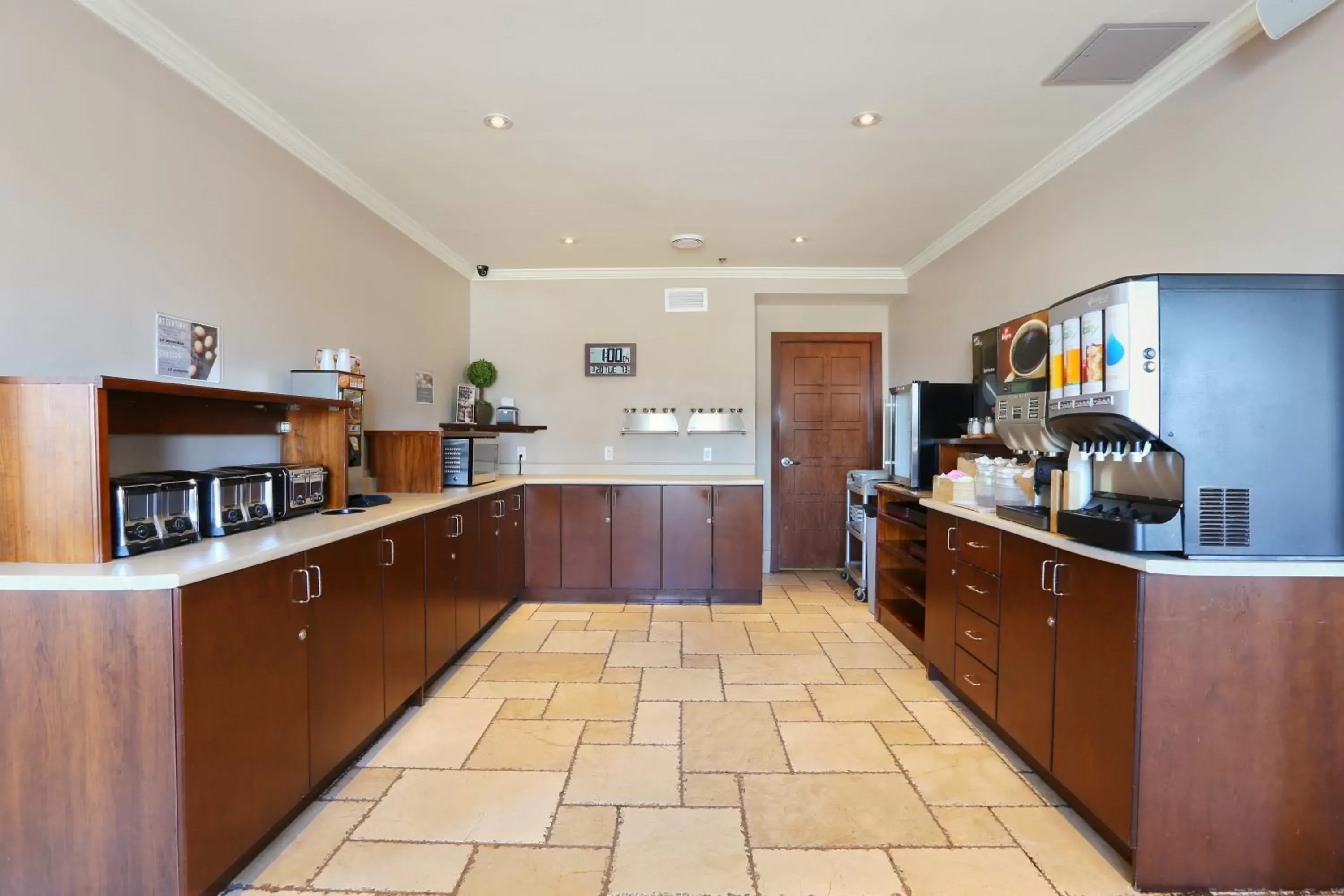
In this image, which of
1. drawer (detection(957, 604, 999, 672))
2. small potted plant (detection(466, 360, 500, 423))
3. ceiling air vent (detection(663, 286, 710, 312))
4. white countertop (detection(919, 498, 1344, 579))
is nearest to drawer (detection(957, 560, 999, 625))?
drawer (detection(957, 604, 999, 672))

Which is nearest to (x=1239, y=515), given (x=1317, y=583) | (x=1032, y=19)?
(x=1317, y=583)

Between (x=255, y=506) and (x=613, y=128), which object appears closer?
(x=255, y=506)

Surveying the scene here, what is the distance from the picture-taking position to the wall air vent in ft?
5.42

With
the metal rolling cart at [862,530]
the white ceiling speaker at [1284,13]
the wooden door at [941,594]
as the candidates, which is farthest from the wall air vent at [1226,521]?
the metal rolling cart at [862,530]

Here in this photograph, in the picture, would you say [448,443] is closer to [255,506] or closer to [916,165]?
[255,506]

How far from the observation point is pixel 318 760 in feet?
6.68

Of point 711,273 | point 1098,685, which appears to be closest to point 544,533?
point 711,273

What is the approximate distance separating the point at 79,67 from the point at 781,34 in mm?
2271

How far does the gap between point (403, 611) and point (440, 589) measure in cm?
40

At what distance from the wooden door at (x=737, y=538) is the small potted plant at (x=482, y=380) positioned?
6.64ft

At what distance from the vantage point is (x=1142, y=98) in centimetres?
245

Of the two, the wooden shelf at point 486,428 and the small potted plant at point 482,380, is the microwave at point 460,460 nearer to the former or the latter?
the wooden shelf at point 486,428

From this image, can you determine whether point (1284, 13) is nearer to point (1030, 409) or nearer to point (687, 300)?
point (1030, 409)

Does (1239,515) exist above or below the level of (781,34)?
below
